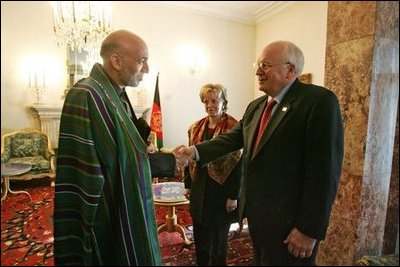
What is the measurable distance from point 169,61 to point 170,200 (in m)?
0.75

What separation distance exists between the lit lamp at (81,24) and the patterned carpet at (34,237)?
57cm

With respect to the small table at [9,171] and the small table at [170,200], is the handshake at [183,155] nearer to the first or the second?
the small table at [170,200]

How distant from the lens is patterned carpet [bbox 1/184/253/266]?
2.92 ft

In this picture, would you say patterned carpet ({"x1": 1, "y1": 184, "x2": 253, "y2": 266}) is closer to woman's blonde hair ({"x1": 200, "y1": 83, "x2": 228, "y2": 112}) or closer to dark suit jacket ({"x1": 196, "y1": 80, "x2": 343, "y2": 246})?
dark suit jacket ({"x1": 196, "y1": 80, "x2": 343, "y2": 246})

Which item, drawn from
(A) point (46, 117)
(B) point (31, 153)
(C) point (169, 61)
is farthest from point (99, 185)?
(C) point (169, 61)

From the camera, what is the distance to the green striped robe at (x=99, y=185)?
832 mm

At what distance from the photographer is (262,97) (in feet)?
3.66

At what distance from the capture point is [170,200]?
45.8 inches

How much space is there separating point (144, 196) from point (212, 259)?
17.5 inches

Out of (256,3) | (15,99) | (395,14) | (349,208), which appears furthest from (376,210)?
(15,99)

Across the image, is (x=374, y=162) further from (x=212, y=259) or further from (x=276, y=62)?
(x=212, y=259)

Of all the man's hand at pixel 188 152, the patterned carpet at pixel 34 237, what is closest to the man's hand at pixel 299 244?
the patterned carpet at pixel 34 237

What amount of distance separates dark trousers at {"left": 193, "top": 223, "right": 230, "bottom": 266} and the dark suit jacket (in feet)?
0.68

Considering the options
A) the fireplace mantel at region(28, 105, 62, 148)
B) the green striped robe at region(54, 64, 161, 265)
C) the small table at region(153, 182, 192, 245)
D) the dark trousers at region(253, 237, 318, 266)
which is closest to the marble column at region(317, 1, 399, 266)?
the dark trousers at region(253, 237, 318, 266)
